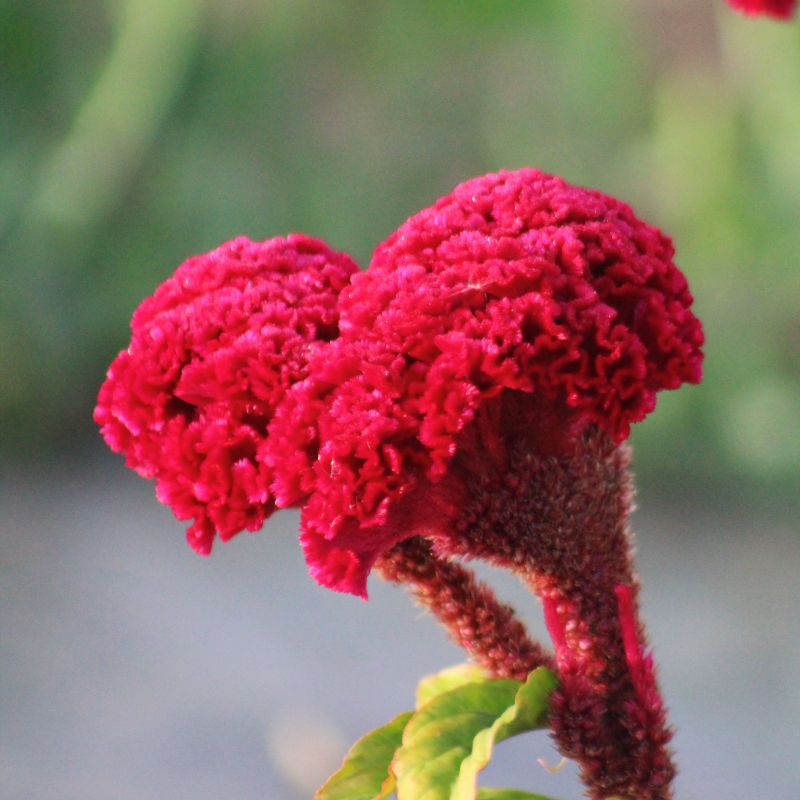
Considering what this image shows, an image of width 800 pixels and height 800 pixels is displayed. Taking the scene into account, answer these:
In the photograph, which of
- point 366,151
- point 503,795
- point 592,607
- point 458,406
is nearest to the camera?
point 458,406

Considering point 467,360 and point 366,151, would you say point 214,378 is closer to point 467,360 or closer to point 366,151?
point 467,360

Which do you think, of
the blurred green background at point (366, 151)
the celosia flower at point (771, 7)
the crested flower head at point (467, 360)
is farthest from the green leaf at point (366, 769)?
the blurred green background at point (366, 151)

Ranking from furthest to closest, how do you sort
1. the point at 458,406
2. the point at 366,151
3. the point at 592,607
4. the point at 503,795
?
the point at 366,151
the point at 503,795
the point at 592,607
the point at 458,406

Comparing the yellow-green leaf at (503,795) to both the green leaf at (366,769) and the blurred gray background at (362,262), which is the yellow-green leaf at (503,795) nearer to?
the green leaf at (366,769)

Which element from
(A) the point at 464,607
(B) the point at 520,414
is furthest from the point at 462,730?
(B) the point at 520,414

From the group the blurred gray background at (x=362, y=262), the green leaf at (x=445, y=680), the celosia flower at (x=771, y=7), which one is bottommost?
the green leaf at (x=445, y=680)

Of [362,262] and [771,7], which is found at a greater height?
[362,262]

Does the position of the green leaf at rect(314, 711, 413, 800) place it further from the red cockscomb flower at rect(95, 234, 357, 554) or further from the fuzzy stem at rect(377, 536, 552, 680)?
the red cockscomb flower at rect(95, 234, 357, 554)
